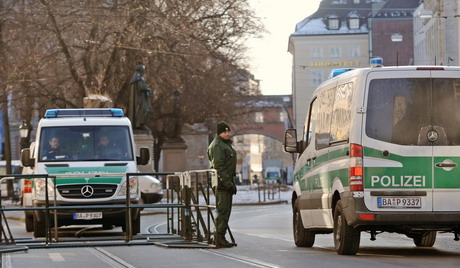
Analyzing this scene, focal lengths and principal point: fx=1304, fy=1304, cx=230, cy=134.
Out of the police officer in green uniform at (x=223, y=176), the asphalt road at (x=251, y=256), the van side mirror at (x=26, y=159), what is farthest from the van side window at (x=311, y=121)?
the van side mirror at (x=26, y=159)

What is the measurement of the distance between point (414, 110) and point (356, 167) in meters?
1.05

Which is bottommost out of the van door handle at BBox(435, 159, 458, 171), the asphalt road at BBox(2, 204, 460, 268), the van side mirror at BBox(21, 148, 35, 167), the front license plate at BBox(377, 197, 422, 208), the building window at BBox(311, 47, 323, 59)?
the asphalt road at BBox(2, 204, 460, 268)

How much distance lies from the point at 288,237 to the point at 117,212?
3.57 m

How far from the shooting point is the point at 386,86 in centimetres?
1603

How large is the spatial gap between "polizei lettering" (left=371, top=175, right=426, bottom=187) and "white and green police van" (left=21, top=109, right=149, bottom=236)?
7.67 m

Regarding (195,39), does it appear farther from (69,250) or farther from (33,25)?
(69,250)

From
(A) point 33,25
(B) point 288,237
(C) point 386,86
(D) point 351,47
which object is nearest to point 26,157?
(B) point 288,237

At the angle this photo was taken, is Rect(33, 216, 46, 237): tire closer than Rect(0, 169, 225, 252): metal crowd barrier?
No

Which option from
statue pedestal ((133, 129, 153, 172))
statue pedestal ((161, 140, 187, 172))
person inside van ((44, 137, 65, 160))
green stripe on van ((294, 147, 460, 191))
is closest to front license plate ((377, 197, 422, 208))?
green stripe on van ((294, 147, 460, 191))

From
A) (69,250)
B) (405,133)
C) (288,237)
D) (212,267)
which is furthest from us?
(288,237)

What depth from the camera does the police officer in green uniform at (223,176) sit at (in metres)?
18.8

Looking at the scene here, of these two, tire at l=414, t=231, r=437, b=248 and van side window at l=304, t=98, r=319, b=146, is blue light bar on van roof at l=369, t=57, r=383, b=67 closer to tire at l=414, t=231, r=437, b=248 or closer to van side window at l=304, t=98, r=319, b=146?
van side window at l=304, t=98, r=319, b=146

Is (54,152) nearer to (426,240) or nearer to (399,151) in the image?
(426,240)

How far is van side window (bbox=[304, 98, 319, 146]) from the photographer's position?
61.4ft
